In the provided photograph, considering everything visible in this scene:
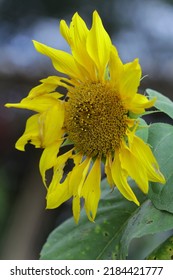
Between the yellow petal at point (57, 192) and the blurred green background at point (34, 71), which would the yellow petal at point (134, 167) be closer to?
the yellow petal at point (57, 192)

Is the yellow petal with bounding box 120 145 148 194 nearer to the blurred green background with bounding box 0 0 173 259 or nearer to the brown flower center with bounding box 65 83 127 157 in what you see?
the brown flower center with bounding box 65 83 127 157

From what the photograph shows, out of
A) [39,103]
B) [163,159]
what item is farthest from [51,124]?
[163,159]

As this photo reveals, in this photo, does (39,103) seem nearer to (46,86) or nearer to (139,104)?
(46,86)
